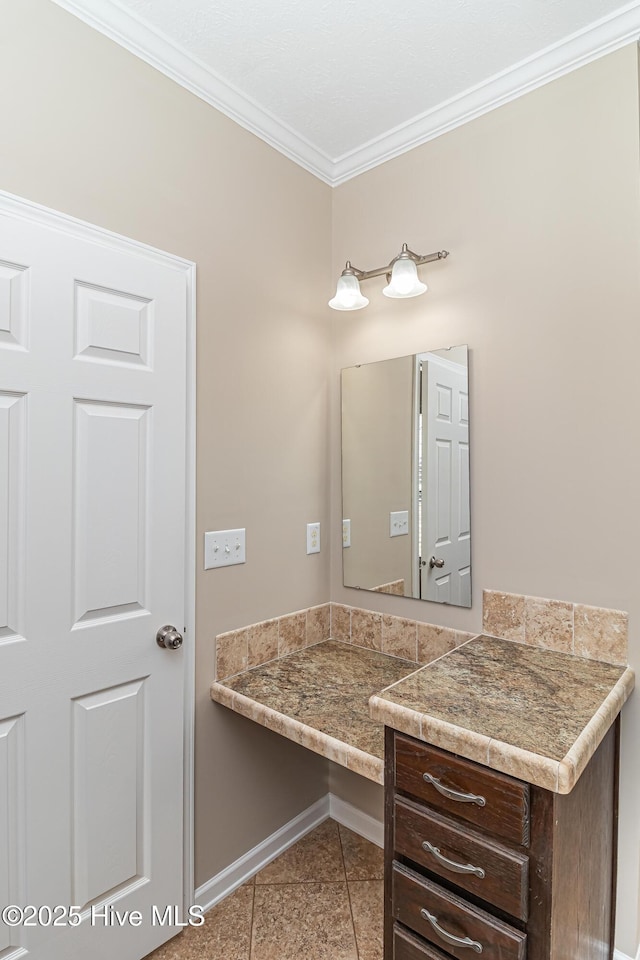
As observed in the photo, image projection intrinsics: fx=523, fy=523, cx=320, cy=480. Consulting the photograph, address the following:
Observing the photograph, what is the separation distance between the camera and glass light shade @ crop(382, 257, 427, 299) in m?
1.75

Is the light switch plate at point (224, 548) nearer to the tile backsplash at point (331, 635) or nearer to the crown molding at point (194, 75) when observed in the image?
the tile backsplash at point (331, 635)

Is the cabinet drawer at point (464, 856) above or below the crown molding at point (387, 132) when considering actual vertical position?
below

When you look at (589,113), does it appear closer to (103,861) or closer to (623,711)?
(623,711)

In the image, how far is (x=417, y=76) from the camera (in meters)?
1.69

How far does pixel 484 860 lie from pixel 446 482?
1.10 metres

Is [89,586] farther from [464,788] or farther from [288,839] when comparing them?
[288,839]

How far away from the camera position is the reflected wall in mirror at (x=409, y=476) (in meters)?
1.83

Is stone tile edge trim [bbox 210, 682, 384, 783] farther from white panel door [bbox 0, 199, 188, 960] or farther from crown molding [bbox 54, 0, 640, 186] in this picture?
crown molding [bbox 54, 0, 640, 186]

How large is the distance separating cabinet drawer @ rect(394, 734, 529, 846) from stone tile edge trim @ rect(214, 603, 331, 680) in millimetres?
731

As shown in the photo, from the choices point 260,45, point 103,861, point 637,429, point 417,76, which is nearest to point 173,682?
point 103,861

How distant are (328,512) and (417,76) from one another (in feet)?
5.15

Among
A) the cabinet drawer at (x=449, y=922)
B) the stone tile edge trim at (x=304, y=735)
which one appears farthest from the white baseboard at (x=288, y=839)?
the cabinet drawer at (x=449, y=922)

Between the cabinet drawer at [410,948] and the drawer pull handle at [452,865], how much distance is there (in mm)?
230

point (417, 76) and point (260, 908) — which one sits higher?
point (417, 76)
